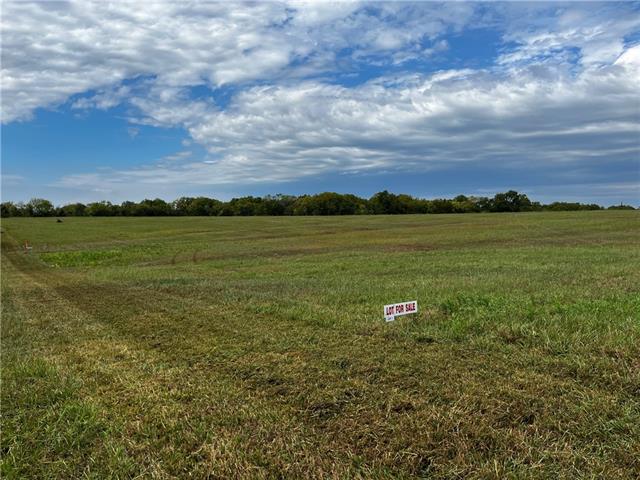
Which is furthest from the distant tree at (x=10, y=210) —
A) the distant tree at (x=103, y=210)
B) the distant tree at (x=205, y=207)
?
the distant tree at (x=205, y=207)

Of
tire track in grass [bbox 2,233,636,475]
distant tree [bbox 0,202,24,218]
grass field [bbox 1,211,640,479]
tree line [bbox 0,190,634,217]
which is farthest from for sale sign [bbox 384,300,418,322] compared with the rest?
distant tree [bbox 0,202,24,218]

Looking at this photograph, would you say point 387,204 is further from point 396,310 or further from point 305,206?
point 396,310

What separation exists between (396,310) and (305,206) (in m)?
113

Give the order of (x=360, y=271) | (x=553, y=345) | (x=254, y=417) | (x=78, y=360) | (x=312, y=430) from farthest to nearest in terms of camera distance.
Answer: (x=360, y=271) < (x=78, y=360) < (x=553, y=345) < (x=254, y=417) < (x=312, y=430)

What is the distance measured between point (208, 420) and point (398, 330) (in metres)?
3.49

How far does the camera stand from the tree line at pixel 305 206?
116344mm

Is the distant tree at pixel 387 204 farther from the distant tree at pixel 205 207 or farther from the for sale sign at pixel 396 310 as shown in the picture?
the for sale sign at pixel 396 310

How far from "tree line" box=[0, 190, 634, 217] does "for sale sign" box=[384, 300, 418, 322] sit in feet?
361

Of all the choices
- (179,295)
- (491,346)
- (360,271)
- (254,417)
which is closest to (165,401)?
(254,417)

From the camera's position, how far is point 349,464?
11.8 feet

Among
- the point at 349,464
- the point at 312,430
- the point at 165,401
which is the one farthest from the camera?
the point at 165,401

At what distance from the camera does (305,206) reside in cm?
12006

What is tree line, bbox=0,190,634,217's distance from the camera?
116344 millimetres

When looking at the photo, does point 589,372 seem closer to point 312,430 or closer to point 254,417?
point 312,430
